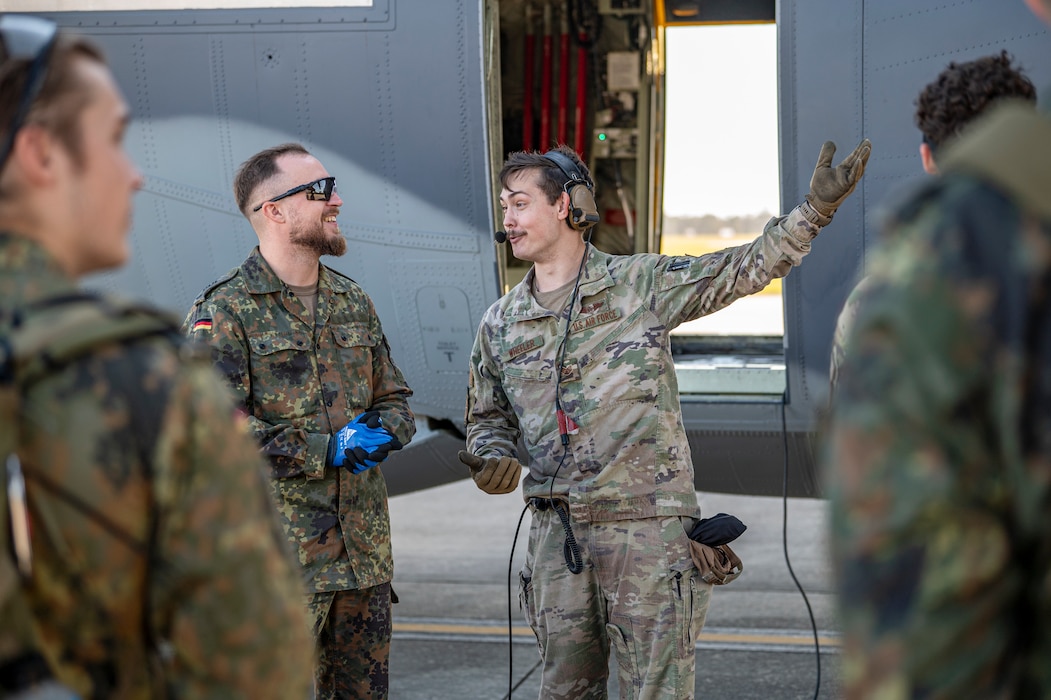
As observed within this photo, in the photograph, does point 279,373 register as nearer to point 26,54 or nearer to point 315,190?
point 315,190

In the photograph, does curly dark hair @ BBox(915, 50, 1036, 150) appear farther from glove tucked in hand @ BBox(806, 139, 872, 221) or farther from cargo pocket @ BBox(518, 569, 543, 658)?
cargo pocket @ BBox(518, 569, 543, 658)

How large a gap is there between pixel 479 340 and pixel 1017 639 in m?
2.67

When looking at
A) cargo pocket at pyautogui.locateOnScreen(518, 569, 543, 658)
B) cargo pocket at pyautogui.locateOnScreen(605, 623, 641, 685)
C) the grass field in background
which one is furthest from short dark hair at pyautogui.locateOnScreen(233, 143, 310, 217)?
the grass field in background

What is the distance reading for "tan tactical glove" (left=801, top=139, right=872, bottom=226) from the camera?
3.20 metres

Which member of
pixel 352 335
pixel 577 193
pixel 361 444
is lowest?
pixel 361 444

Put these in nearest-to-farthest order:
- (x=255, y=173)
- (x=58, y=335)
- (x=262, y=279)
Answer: (x=58, y=335), (x=262, y=279), (x=255, y=173)

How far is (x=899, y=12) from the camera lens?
4195 millimetres

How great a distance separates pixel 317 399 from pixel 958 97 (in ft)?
6.44

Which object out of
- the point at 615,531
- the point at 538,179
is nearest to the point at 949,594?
the point at 615,531

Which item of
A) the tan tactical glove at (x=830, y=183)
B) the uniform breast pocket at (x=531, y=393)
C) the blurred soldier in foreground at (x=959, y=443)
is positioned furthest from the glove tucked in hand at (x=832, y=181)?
the blurred soldier in foreground at (x=959, y=443)

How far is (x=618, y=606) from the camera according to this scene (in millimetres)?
3312

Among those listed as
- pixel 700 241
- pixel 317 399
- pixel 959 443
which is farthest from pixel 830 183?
pixel 700 241

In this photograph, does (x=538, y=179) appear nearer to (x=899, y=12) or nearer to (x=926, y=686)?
(x=899, y=12)

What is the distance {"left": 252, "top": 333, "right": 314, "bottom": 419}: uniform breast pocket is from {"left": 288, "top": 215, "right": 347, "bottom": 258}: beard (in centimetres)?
29
